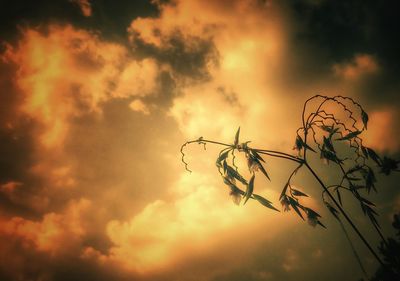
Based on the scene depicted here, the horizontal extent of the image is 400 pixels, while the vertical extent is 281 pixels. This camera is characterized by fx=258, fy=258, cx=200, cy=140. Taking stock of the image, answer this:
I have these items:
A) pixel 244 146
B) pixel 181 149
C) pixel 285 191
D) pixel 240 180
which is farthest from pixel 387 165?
pixel 181 149

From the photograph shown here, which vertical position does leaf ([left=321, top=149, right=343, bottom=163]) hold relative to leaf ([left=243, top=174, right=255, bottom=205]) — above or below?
above

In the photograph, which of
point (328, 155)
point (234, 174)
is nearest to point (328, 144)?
point (328, 155)

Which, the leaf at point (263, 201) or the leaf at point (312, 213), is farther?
the leaf at point (312, 213)

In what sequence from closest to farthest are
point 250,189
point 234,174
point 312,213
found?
point 250,189, point 312,213, point 234,174

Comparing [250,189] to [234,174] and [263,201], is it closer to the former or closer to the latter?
[263,201]

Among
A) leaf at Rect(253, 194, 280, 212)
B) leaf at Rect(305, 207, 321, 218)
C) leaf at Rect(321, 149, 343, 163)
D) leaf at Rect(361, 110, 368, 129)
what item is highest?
leaf at Rect(361, 110, 368, 129)

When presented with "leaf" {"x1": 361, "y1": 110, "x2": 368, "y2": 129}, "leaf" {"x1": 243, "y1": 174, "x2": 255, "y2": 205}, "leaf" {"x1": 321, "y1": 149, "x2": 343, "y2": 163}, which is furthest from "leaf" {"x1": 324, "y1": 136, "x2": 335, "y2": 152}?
"leaf" {"x1": 243, "y1": 174, "x2": 255, "y2": 205}

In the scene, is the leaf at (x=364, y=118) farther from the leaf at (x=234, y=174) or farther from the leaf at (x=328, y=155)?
the leaf at (x=234, y=174)

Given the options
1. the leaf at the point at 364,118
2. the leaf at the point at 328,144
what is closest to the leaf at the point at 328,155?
the leaf at the point at 328,144

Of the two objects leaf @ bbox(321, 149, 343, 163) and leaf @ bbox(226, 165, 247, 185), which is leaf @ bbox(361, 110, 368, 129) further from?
leaf @ bbox(226, 165, 247, 185)

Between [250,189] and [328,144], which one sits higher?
[328,144]

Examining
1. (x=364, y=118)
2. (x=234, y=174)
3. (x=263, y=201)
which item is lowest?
→ (x=263, y=201)

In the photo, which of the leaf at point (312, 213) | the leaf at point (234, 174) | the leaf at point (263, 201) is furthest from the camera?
the leaf at point (234, 174)

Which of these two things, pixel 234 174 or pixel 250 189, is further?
pixel 234 174
